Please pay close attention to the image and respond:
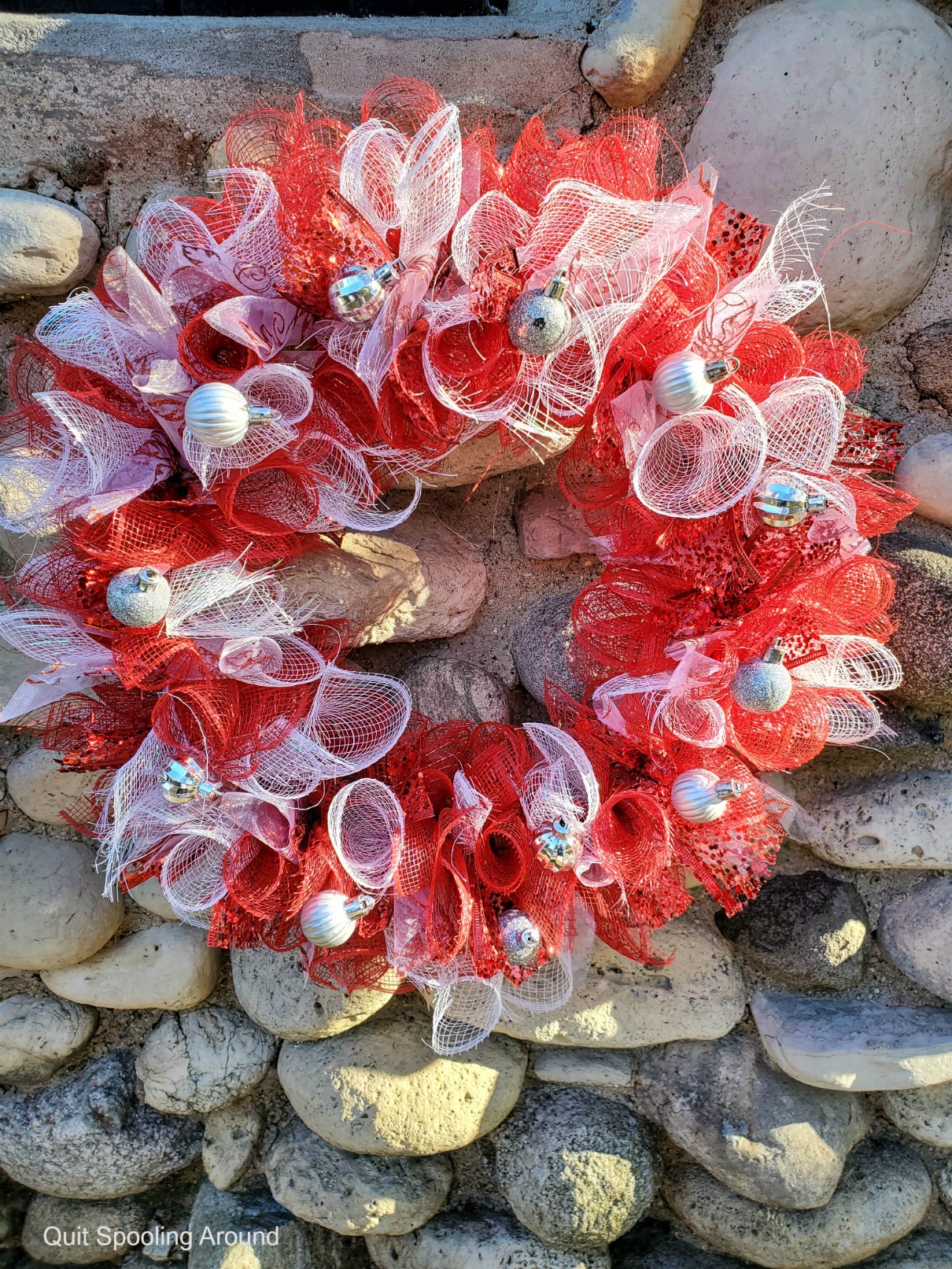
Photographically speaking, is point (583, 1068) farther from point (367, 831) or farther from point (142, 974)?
point (142, 974)

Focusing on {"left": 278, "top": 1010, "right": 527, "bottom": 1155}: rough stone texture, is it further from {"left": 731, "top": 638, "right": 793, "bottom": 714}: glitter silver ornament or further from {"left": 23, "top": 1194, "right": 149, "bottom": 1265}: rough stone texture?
{"left": 731, "top": 638, "right": 793, "bottom": 714}: glitter silver ornament

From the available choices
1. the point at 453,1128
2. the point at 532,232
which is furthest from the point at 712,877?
the point at 532,232

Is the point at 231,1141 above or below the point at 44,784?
below

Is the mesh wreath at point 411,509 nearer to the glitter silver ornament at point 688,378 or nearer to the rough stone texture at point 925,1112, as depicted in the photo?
the glitter silver ornament at point 688,378

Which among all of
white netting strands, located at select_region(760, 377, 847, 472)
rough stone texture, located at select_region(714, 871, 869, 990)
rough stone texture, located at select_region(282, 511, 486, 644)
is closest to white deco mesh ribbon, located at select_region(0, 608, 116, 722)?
rough stone texture, located at select_region(282, 511, 486, 644)

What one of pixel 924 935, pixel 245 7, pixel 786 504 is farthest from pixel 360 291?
pixel 924 935

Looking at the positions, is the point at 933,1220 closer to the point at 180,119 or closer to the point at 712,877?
the point at 712,877

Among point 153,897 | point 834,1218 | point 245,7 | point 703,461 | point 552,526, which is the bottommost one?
point 834,1218
